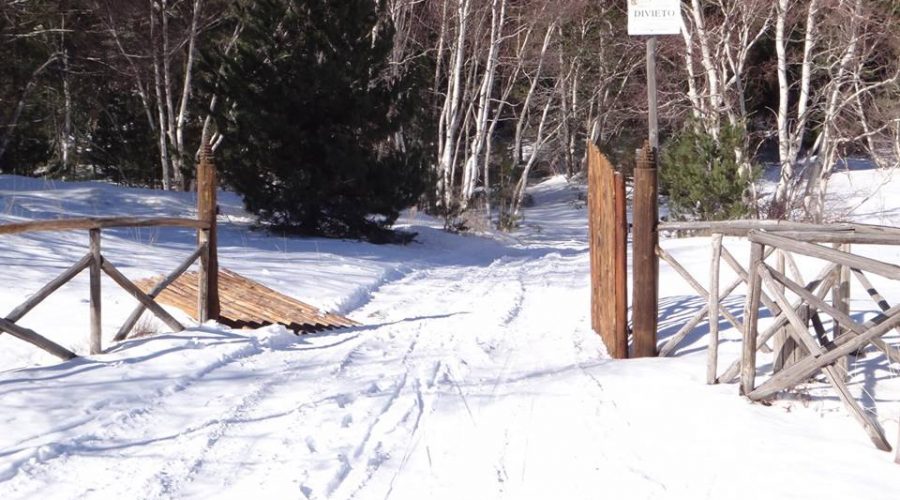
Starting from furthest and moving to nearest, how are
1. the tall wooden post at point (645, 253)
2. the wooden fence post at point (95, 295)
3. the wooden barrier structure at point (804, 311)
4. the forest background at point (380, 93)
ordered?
1. the forest background at point (380, 93)
2. the tall wooden post at point (645, 253)
3. the wooden fence post at point (95, 295)
4. the wooden barrier structure at point (804, 311)

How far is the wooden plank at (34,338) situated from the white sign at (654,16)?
292 inches

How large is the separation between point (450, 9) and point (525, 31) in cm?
263

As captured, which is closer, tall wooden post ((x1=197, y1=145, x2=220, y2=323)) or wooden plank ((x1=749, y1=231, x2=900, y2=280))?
wooden plank ((x1=749, y1=231, x2=900, y2=280))

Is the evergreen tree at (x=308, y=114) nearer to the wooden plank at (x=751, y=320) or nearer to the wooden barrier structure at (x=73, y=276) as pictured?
the wooden barrier structure at (x=73, y=276)

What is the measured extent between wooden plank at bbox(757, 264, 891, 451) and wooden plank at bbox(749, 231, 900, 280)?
0.20 meters

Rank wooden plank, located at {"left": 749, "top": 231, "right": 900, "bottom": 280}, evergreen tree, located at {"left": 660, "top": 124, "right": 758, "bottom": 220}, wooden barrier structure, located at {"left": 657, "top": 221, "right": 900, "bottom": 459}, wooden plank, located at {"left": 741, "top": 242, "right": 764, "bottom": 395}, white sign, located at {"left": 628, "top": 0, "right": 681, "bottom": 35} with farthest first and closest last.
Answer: evergreen tree, located at {"left": 660, "top": 124, "right": 758, "bottom": 220}
white sign, located at {"left": 628, "top": 0, "right": 681, "bottom": 35}
wooden plank, located at {"left": 741, "top": 242, "right": 764, "bottom": 395}
wooden barrier structure, located at {"left": 657, "top": 221, "right": 900, "bottom": 459}
wooden plank, located at {"left": 749, "top": 231, "right": 900, "bottom": 280}

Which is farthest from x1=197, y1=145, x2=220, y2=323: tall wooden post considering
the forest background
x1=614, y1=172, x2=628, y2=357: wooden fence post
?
x1=614, y1=172, x2=628, y2=357: wooden fence post

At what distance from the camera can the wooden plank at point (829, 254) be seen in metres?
5.17

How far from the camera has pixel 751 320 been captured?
643 cm

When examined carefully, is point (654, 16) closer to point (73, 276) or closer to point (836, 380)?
point (836, 380)

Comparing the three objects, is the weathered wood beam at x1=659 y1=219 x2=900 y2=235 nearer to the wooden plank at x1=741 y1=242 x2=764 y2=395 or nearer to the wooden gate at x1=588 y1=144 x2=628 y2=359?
the wooden plank at x1=741 y1=242 x2=764 y2=395

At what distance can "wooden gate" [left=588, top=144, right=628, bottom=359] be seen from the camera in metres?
8.40

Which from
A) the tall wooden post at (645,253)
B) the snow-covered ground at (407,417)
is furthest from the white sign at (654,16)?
the tall wooden post at (645,253)

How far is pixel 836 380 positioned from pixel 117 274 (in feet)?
18.3
